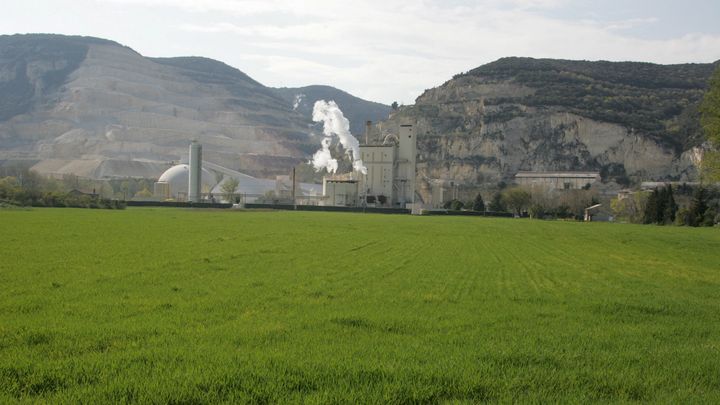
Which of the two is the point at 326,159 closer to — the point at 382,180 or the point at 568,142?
the point at 382,180

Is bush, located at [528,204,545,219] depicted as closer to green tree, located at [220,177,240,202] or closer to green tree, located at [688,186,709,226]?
green tree, located at [688,186,709,226]

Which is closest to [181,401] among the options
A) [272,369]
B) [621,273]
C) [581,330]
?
[272,369]

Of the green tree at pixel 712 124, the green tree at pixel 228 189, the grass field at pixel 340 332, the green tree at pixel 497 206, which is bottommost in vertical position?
the grass field at pixel 340 332

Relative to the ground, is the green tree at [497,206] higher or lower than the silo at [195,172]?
lower

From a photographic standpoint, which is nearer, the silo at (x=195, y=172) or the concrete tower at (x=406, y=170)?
the concrete tower at (x=406, y=170)

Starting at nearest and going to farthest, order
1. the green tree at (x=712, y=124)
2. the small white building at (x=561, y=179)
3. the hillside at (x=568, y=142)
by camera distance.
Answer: the green tree at (x=712, y=124) → the small white building at (x=561, y=179) → the hillside at (x=568, y=142)

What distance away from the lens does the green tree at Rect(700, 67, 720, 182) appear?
38688 millimetres

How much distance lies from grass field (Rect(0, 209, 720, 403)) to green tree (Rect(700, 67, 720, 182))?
20.2 meters

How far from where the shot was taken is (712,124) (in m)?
38.8

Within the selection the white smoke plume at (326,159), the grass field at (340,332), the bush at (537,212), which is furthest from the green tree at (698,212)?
the white smoke plume at (326,159)

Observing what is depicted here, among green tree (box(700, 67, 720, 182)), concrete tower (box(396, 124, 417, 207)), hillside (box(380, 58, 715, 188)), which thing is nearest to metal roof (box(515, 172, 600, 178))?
hillside (box(380, 58, 715, 188))

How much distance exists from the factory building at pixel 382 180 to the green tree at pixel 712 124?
78.9 m

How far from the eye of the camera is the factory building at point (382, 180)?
116875 millimetres

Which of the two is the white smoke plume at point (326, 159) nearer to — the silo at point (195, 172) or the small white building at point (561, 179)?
the silo at point (195, 172)
